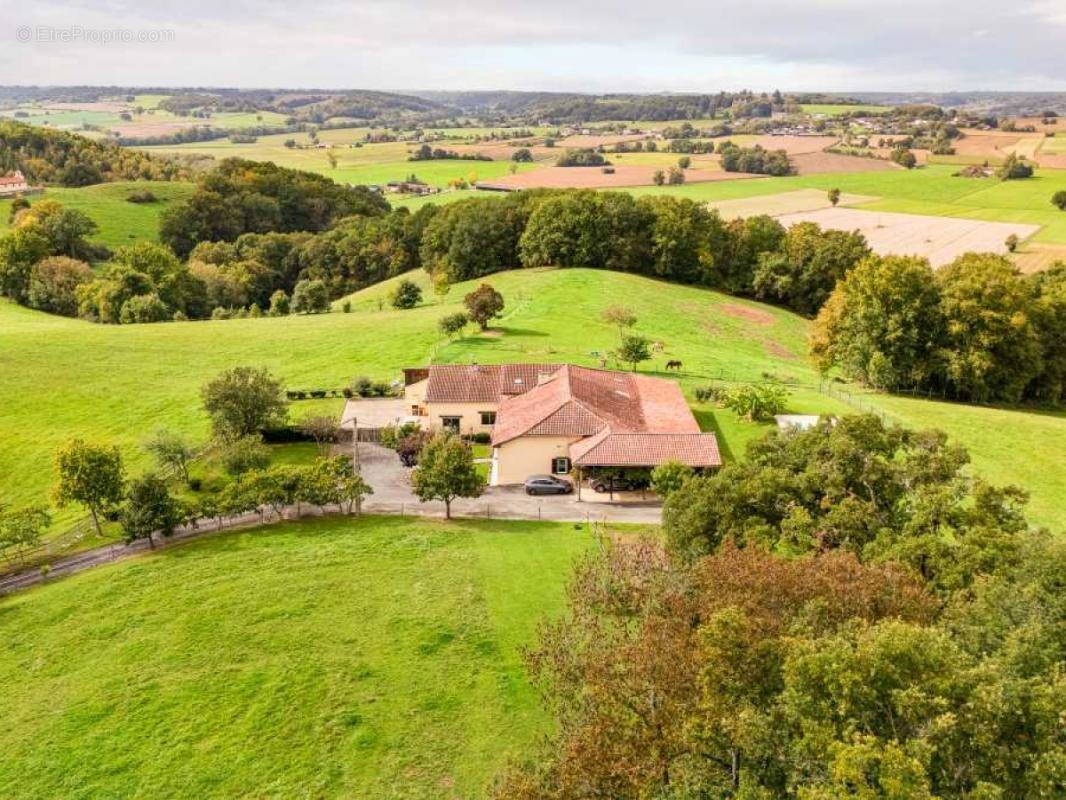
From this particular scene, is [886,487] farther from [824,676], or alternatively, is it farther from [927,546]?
[824,676]

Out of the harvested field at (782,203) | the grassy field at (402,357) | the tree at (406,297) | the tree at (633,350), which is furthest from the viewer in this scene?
the harvested field at (782,203)

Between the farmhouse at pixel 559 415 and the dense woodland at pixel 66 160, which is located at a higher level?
the dense woodland at pixel 66 160

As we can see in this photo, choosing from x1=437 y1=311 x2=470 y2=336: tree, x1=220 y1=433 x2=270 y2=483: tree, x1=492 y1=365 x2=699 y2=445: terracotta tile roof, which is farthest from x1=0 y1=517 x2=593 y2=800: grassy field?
x1=437 y1=311 x2=470 y2=336: tree

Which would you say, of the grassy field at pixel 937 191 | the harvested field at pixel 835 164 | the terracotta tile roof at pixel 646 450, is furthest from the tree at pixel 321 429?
the harvested field at pixel 835 164

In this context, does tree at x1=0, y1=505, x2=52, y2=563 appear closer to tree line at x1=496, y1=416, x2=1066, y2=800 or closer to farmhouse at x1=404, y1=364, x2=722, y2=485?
farmhouse at x1=404, y1=364, x2=722, y2=485

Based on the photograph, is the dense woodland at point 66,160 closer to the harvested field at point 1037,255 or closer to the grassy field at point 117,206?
the grassy field at point 117,206

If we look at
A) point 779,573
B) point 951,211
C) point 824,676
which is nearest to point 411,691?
point 779,573
